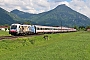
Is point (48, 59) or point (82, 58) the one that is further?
point (82, 58)

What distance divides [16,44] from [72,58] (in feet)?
60.7

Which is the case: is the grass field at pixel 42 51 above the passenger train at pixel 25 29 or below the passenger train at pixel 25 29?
below

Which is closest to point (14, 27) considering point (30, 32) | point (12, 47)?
point (30, 32)

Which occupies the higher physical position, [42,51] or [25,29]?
[25,29]

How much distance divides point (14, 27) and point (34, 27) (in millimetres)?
21261

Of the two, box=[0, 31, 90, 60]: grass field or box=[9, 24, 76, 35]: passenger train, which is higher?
box=[9, 24, 76, 35]: passenger train

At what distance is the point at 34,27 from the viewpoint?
289 ft

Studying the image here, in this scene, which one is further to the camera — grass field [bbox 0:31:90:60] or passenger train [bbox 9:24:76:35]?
passenger train [bbox 9:24:76:35]

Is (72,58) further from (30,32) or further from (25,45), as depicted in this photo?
(30,32)

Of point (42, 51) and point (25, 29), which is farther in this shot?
point (25, 29)

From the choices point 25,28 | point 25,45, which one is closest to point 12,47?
point 25,45

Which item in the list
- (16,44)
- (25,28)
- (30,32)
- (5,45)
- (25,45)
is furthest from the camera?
(30,32)

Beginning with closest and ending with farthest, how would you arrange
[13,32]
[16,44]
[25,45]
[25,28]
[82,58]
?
[82,58] → [16,44] → [25,45] → [13,32] → [25,28]

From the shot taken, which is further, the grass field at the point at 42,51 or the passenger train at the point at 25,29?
the passenger train at the point at 25,29
